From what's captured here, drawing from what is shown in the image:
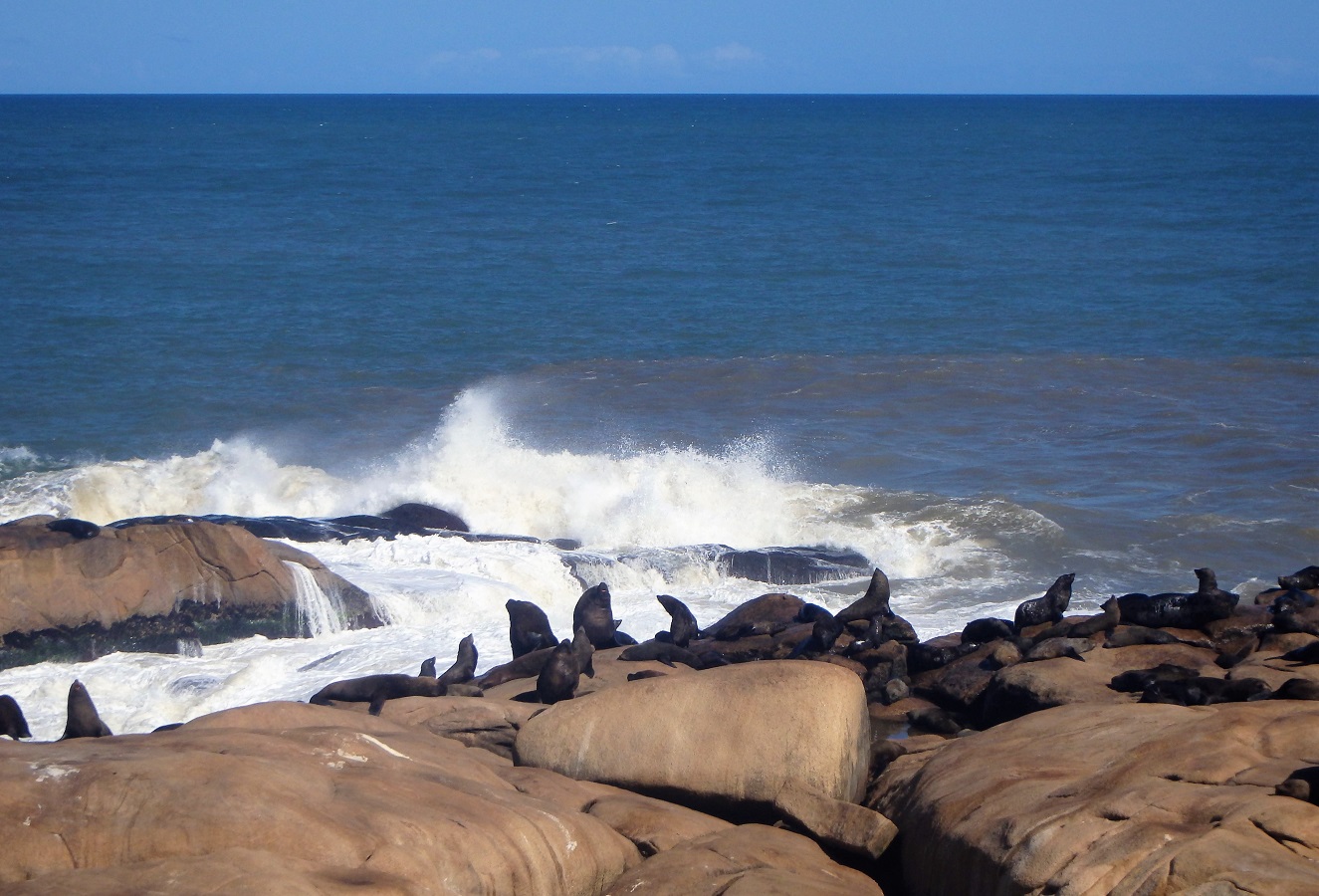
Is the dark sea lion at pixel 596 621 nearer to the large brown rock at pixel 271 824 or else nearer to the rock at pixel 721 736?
the rock at pixel 721 736

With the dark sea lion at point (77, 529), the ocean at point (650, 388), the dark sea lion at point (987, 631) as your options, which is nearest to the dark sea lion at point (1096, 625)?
the dark sea lion at point (987, 631)

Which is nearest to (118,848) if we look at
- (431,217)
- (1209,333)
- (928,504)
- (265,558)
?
(265,558)

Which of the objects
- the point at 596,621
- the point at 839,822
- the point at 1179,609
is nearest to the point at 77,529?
the point at 596,621

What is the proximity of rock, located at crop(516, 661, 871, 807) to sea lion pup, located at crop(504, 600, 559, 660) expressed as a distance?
12.9ft

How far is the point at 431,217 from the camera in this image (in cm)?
5603

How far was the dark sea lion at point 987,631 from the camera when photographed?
13.0 meters

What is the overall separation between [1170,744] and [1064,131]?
124 metres

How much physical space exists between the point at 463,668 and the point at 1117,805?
284 inches

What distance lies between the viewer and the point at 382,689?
11547 mm

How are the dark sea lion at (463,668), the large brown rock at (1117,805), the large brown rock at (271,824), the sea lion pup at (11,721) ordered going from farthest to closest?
the dark sea lion at (463,668) → the sea lion pup at (11,721) → the large brown rock at (1117,805) → the large brown rock at (271,824)

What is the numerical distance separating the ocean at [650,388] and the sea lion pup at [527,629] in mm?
1146

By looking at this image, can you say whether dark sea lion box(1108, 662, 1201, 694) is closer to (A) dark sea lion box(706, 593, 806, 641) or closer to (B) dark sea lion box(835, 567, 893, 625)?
(B) dark sea lion box(835, 567, 893, 625)

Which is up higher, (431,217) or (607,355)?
(431,217)

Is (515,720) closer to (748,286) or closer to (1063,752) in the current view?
(1063,752)
